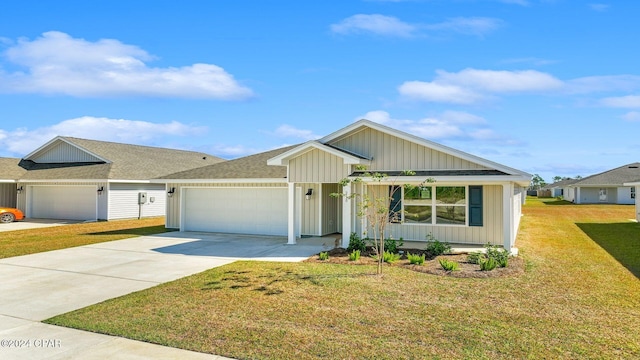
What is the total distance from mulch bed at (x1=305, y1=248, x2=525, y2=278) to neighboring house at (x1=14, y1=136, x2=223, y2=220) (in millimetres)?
15360

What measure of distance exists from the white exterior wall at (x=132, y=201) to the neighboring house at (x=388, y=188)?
8777mm

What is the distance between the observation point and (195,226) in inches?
728

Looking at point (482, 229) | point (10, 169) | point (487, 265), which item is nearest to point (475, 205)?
point (482, 229)

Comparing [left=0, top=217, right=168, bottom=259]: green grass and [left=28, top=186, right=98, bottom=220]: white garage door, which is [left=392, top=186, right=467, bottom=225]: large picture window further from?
[left=28, top=186, right=98, bottom=220]: white garage door

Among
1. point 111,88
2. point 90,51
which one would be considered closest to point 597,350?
point 90,51

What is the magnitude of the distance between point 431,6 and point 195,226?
43.5ft

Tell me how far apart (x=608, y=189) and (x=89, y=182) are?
51302 millimetres

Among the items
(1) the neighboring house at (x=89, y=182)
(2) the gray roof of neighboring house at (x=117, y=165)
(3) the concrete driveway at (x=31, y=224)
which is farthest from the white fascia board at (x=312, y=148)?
(3) the concrete driveway at (x=31, y=224)

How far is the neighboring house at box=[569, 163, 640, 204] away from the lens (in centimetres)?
4388

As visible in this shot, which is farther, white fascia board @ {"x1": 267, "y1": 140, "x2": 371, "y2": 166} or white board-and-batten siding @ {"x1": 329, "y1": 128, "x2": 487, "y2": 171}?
white board-and-batten siding @ {"x1": 329, "y1": 128, "x2": 487, "y2": 171}

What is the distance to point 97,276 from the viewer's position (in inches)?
A: 374

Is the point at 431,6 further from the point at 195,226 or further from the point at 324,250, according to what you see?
the point at 195,226

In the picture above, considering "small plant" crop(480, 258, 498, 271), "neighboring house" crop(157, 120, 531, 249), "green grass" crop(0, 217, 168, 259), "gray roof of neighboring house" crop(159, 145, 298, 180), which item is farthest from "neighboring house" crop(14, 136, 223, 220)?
"small plant" crop(480, 258, 498, 271)

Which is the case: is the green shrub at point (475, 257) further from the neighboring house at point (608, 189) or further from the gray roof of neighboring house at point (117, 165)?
the neighboring house at point (608, 189)
